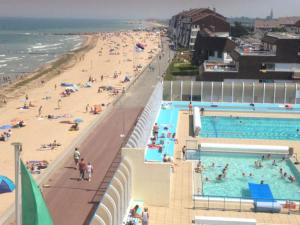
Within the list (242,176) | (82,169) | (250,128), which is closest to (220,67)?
(250,128)

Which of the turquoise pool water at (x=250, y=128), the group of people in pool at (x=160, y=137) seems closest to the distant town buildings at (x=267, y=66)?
the turquoise pool water at (x=250, y=128)

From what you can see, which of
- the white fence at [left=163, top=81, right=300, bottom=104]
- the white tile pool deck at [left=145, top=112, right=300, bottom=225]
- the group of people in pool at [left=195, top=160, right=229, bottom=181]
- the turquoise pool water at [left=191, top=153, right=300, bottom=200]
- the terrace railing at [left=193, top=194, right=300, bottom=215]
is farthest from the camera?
the white fence at [left=163, top=81, right=300, bottom=104]

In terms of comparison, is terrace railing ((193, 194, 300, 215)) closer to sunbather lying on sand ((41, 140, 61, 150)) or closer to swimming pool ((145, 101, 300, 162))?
swimming pool ((145, 101, 300, 162))

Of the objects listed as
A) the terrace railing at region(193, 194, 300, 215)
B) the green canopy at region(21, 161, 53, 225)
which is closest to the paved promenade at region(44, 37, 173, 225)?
the terrace railing at region(193, 194, 300, 215)

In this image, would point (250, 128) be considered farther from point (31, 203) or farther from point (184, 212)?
point (31, 203)

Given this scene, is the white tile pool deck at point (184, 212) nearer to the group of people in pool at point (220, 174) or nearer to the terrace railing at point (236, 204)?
the terrace railing at point (236, 204)

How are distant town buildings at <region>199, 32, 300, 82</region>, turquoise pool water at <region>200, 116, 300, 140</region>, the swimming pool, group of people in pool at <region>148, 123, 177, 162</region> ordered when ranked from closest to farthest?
group of people in pool at <region>148, 123, 177, 162</region>
turquoise pool water at <region>200, 116, 300, 140</region>
the swimming pool
distant town buildings at <region>199, 32, 300, 82</region>
